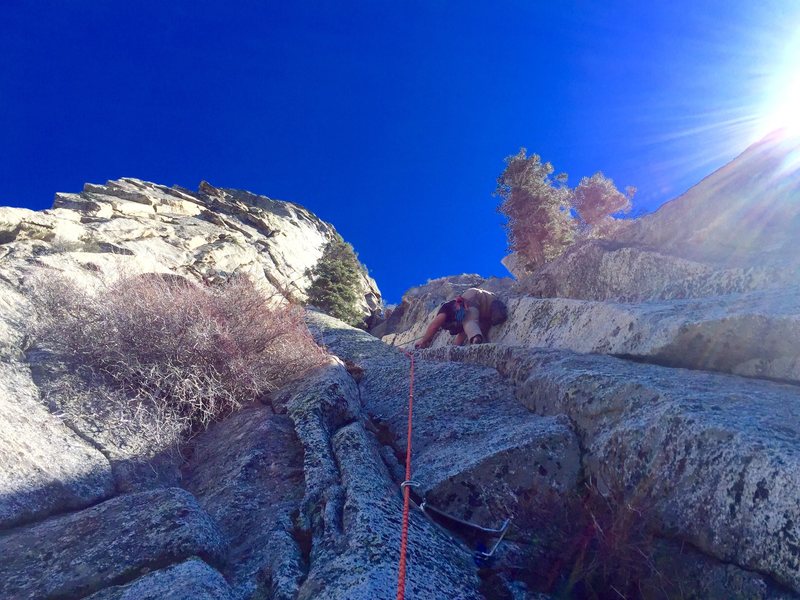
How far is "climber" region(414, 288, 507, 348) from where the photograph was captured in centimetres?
1191

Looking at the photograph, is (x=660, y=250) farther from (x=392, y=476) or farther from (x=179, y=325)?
(x=179, y=325)

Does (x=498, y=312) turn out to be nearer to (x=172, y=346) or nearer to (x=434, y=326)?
(x=434, y=326)

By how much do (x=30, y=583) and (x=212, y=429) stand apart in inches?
124

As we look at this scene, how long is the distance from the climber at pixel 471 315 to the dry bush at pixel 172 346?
5.10 meters

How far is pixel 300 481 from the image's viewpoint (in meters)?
4.76

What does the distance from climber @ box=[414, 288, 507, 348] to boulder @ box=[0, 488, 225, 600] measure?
8.66m

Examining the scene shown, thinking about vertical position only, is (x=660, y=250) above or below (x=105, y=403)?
above

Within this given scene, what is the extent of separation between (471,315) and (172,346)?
7.48 m

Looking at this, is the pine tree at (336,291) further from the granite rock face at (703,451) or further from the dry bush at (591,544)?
the dry bush at (591,544)

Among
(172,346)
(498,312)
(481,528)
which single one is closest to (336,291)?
(498,312)

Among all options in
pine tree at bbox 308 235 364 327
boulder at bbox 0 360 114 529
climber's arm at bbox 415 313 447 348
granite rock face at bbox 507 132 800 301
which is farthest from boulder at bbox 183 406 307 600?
pine tree at bbox 308 235 364 327

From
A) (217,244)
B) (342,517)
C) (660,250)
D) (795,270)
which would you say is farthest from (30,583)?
(217,244)

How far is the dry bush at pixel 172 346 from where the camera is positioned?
20.2 ft

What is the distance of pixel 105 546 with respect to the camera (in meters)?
3.45
